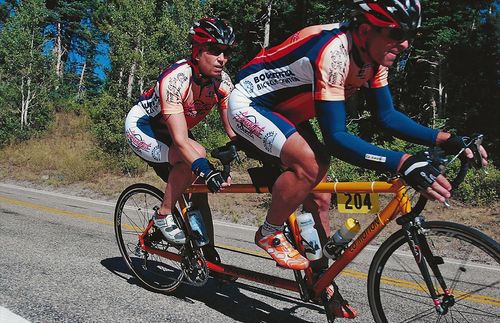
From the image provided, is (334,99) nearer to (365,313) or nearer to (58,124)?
(365,313)

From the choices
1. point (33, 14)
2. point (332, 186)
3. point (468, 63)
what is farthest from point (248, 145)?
point (33, 14)

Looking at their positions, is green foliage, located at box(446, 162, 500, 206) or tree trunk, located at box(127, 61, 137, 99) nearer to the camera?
green foliage, located at box(446, 162, 500, 206)

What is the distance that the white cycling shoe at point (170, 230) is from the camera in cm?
353

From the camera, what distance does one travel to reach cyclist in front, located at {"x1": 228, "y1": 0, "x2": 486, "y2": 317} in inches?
86.4

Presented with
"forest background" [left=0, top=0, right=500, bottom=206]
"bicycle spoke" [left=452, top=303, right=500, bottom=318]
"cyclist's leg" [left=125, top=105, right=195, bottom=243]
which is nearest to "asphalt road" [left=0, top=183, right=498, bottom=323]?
"cyclist's leg" [left=125, top=105, right=195, bottom=243]

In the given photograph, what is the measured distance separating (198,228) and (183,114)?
96 cm

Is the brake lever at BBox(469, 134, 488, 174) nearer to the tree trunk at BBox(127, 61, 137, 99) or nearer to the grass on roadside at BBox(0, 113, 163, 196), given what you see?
the grass on roadside at BBox(0, 113, 163, 196)

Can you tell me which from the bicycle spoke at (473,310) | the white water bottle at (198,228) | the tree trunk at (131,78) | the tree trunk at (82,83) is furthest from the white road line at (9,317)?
the tree trunk at (82,83)

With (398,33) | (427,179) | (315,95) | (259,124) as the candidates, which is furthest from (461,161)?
(259,124)

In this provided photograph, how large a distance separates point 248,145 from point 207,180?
1.26 ft

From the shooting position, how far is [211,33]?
3.38 metres

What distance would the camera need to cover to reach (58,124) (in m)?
27.2

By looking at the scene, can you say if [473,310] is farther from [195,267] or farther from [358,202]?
[195,267]

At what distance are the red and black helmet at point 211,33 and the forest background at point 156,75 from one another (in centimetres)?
781
